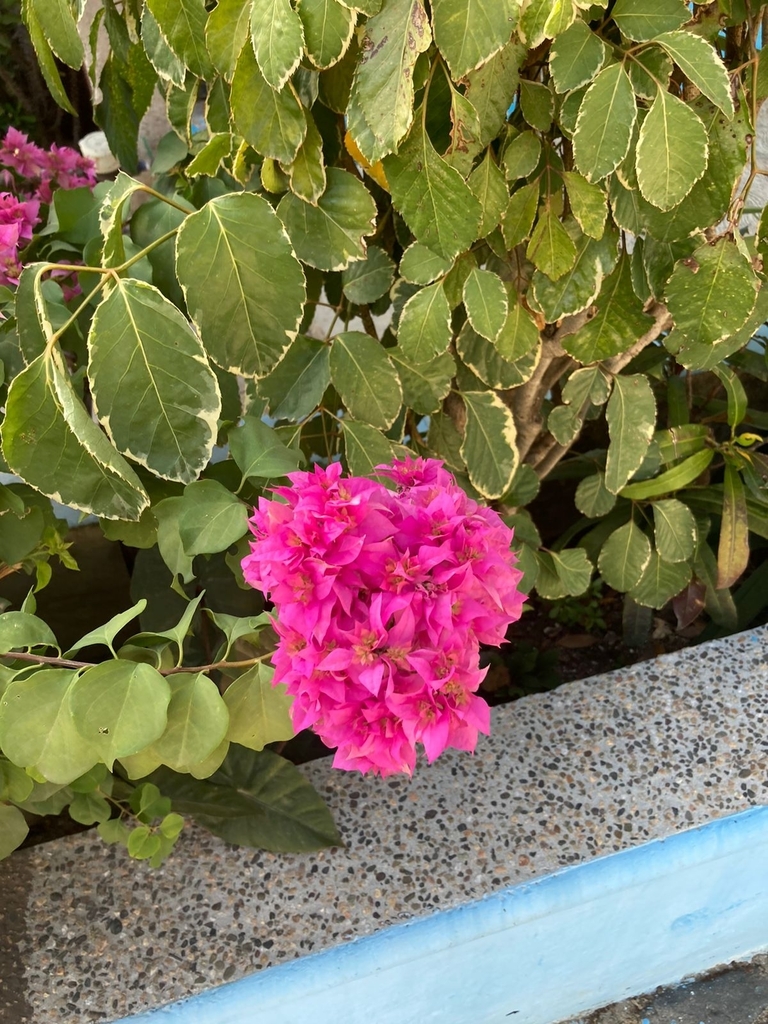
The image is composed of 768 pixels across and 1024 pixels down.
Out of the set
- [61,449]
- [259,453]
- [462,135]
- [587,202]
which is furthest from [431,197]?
[61,449]

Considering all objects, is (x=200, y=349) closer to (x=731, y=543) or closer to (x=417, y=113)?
(x=417, y=113)

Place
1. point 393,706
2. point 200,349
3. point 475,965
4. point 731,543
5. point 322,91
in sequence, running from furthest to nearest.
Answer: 1. point 731,543
2. point 475,965
3. point 322,91
4. point 200,349
5. point 393,706

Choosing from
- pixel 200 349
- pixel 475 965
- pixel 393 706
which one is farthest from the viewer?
pixel 475 965

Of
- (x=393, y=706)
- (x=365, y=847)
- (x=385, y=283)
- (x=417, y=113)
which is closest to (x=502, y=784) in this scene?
(x=365, y=847)

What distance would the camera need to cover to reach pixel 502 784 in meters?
0.95

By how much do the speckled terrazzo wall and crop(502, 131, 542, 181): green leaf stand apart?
60 cm

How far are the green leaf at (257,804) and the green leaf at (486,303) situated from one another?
1.64 feet

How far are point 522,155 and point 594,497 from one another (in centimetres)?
52

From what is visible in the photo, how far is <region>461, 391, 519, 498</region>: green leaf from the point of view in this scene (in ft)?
3.28

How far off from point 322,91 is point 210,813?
0.72 m

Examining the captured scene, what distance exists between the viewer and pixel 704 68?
0.62 meters

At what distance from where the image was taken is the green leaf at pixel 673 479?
1.19 metres

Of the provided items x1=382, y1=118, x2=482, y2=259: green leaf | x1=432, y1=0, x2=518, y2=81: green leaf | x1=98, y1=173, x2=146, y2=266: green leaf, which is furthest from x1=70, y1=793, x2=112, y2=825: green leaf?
x1=432, y1=0, x2=518, y2=81: green leaf

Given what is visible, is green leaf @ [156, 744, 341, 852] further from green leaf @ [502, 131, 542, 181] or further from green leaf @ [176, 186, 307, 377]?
green leaf @ [502, 131, 542, 181]
